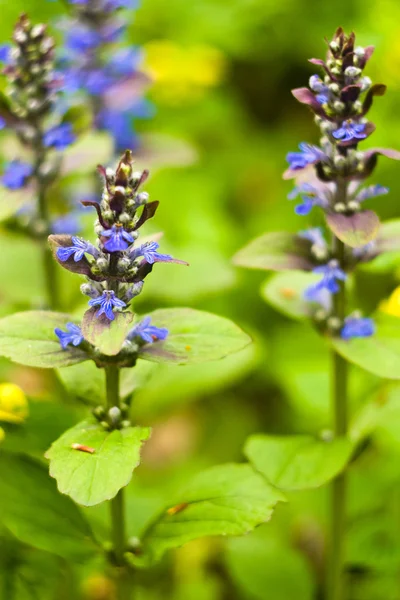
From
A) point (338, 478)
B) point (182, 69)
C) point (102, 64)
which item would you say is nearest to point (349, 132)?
point (338, 478)

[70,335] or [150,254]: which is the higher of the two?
[150,254]

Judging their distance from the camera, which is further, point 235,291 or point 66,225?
point 235,291

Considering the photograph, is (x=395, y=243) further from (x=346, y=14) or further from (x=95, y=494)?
(x=346, y=14)

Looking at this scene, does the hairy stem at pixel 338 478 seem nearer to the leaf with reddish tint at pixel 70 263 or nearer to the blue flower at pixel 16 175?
the leaf with reddish tint at pixel 70 263

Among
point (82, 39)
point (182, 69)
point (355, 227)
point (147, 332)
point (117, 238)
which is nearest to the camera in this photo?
point (117, 238)

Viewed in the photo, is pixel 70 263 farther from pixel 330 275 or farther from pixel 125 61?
pixel 125 61

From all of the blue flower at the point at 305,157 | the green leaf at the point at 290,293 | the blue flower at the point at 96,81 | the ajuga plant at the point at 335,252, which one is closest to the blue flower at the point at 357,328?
the ajuga plant at the point at 335,252
